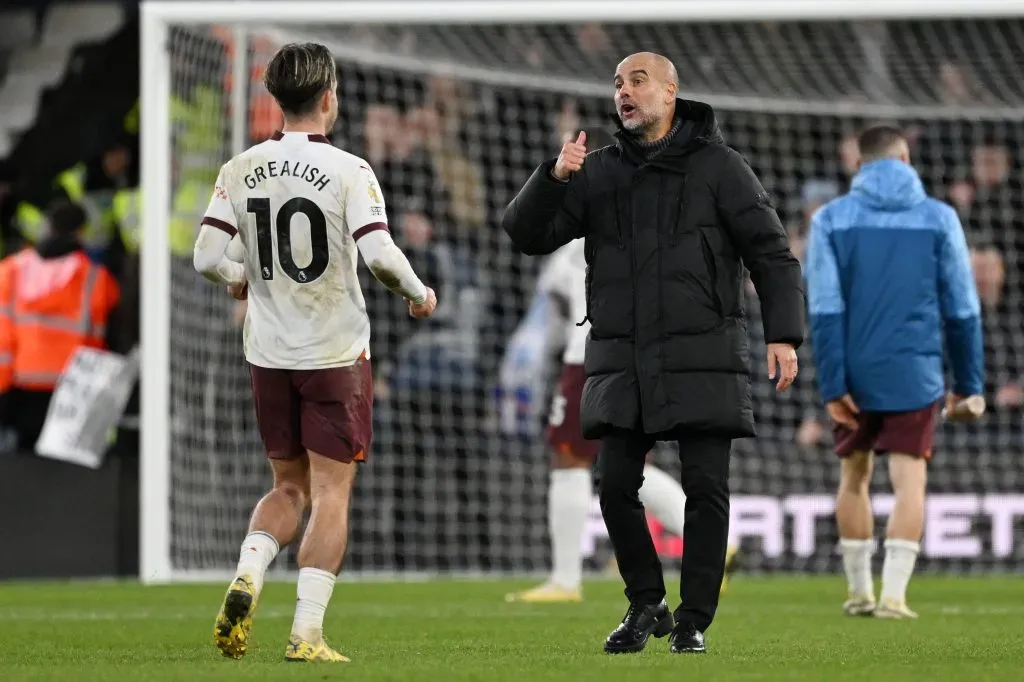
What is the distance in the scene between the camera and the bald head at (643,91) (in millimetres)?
5723

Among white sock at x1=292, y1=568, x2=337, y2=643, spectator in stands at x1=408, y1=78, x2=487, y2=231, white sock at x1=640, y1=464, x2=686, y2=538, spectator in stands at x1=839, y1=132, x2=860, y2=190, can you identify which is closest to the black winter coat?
white sock at x1=292, y1=568, x2=337, y2=643

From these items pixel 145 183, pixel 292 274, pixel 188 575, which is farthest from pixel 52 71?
pixel 292 274

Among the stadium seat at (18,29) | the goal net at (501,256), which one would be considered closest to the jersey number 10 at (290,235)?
the goal net at (501,256)

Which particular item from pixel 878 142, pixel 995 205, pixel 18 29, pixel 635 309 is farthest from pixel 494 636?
pixel 18 29

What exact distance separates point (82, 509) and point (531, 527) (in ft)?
8.95

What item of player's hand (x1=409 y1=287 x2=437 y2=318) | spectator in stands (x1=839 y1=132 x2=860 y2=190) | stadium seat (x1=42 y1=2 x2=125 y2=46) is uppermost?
stadium seat (x1=42 y1=2 x2=125 y2=46)

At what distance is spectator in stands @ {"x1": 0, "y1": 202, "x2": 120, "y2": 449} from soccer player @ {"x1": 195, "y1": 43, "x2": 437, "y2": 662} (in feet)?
20.5

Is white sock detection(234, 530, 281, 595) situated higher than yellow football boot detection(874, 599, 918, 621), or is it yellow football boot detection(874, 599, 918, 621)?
white sock detection(234, 530, 281, 595)

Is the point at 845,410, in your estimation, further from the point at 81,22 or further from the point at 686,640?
the point at 81,22

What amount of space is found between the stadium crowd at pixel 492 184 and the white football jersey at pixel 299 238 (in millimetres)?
6013

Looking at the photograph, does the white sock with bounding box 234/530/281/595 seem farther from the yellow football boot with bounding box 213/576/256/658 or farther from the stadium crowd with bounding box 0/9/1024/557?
the stadium crowd with bounding box 0/9/1024/557

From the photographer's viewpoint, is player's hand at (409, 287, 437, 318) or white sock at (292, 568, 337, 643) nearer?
white sock at (292, 568, 337, 643)

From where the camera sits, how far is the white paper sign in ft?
36.6

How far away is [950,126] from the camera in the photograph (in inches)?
519
